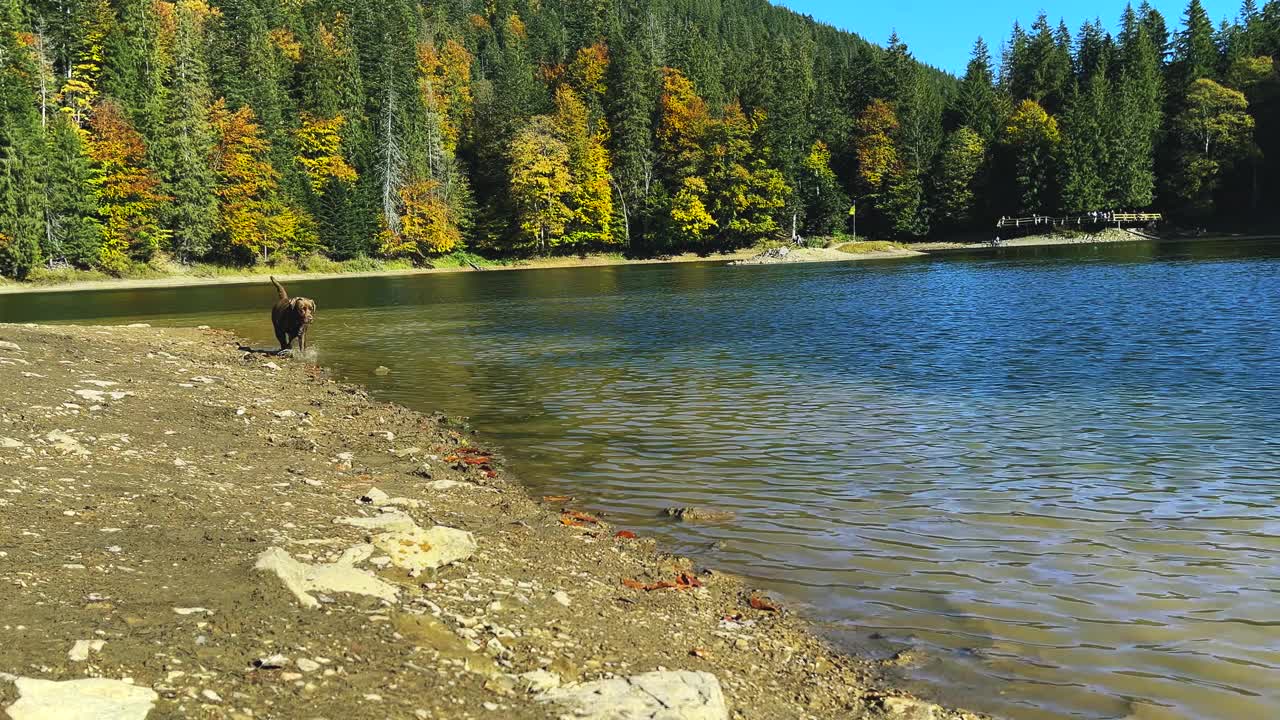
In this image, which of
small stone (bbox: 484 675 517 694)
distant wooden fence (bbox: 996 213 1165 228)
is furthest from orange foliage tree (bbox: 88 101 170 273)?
distant wooden fence (bbox: 996 213 1165 228)

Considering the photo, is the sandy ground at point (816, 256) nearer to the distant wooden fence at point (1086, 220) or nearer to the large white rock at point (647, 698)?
the distant wooden fence at point (1086, 220)

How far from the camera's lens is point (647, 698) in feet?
14.4

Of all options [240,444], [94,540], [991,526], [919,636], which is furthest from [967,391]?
[94,540]

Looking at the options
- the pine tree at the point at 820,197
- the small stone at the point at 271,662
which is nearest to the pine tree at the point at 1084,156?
the pine tree at the point at 820,197

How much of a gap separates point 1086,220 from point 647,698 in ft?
344

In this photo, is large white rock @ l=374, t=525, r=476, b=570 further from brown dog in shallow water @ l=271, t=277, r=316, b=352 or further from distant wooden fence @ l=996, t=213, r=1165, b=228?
distant wooden fence @ l=996, t=213, r=1165, b=228

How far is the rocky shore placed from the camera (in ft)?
13.5

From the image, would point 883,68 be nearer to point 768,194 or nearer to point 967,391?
point 768,194

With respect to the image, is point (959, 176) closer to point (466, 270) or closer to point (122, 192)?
point (466, 270)

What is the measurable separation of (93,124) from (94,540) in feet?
231

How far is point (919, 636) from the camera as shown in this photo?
Answer: 589cm

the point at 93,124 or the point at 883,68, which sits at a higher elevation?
the point at 883,68

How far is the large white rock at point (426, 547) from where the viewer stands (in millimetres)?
6277

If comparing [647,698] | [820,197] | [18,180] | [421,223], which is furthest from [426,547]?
[820,197]
